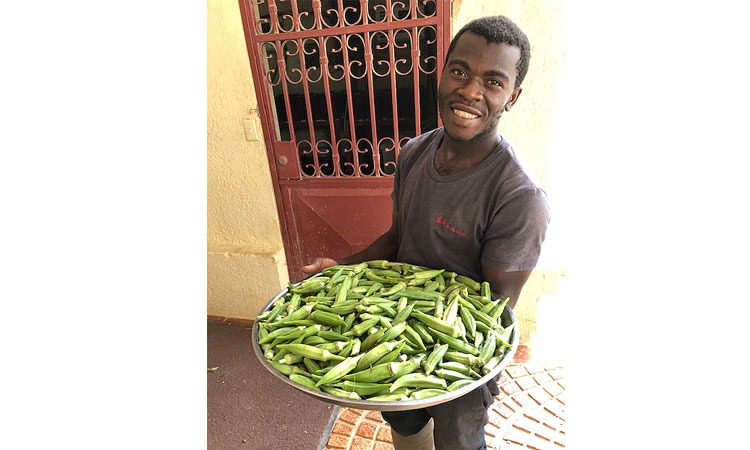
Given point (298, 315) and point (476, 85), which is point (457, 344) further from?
point (476, 85)

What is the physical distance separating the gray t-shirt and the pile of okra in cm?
10

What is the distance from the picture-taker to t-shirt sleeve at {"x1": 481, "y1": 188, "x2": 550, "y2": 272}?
1671 millimetres

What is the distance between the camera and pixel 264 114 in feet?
11.2

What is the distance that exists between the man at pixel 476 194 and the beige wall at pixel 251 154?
1335 millimetres

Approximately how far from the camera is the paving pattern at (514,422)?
109 inches

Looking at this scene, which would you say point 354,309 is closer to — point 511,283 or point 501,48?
point 511,283

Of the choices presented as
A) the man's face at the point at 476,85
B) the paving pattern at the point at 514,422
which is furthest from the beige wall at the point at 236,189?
the man's face at the point at 476,85

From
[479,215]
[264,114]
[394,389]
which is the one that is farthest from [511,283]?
[264,114]

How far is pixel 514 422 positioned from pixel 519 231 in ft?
5.72

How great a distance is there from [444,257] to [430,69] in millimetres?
1661

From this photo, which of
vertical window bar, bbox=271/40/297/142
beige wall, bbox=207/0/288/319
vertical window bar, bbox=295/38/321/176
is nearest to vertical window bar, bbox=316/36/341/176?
vertical window bar, bbox=295/38/321/176

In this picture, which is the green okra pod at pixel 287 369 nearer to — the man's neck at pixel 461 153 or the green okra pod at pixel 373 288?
the green okra pod at pixel 373 288

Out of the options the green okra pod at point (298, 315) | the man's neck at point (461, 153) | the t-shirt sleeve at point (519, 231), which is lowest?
the green okra pod at point (298, 315)

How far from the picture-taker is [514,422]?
2.90 metres
